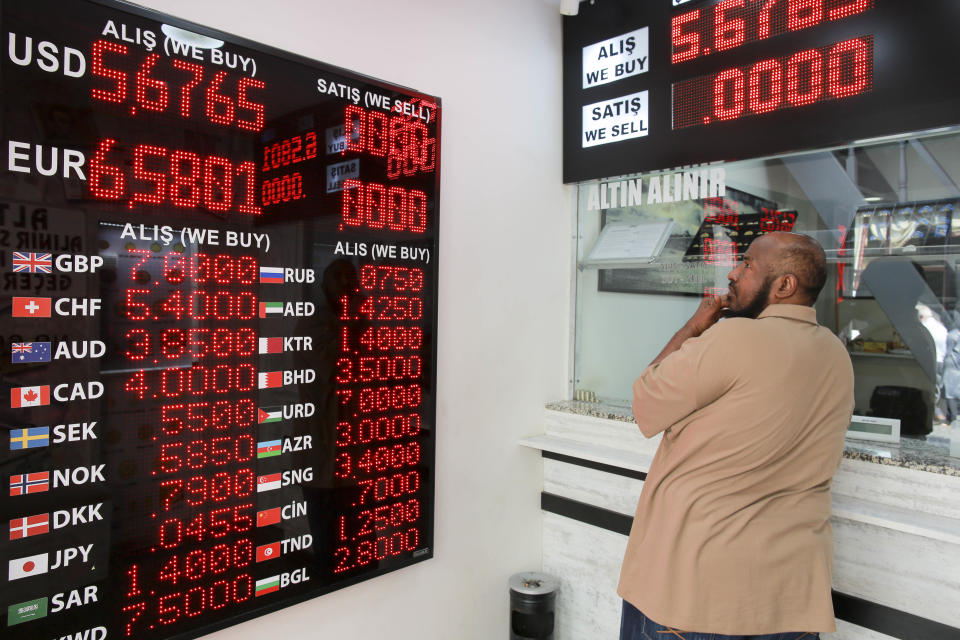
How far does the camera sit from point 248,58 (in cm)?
201

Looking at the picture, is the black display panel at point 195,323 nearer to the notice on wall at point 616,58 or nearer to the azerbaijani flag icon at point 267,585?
the azerbaijani flag icon at point 267,585

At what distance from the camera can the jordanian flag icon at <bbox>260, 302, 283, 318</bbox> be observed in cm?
204

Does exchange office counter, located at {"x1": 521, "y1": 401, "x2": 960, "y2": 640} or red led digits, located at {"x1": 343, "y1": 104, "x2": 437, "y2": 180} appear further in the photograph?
red led digits, located at {"x1": 343, "y1": 104, "x2": 437, "y2": 180}

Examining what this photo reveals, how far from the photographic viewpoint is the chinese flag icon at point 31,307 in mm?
1610

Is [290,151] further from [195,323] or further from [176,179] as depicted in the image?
[195,323]

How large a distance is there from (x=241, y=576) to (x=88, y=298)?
982mm

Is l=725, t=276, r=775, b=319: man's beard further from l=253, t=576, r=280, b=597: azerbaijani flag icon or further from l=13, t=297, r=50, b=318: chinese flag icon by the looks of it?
l=13, t=297, r=50, b=318: chinese flag icon

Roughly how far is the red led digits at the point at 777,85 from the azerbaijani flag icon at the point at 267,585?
2.49 meters

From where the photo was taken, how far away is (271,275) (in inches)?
80.7

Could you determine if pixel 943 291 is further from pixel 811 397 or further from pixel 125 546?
pixel 125 546

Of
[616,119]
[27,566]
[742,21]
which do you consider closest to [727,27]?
[742,21]

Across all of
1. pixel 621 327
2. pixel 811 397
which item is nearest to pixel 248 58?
pixel 811 397

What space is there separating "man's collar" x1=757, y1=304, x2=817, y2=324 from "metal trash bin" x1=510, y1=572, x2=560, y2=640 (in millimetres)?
1690

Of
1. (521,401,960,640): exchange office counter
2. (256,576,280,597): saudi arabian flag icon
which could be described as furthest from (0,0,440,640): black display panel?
(521,401,960,640): exchange office counter
